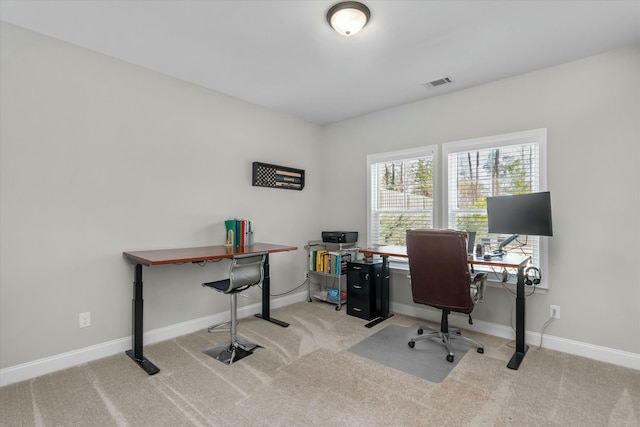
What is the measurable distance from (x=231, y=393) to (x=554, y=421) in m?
2.04

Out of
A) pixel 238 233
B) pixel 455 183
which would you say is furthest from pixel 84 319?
pixel 455 183

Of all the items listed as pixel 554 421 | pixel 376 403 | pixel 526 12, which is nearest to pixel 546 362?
pixel 554 421

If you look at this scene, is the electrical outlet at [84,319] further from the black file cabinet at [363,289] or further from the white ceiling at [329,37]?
the black file cabinet at [363,289]

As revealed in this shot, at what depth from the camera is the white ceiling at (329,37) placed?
213cm

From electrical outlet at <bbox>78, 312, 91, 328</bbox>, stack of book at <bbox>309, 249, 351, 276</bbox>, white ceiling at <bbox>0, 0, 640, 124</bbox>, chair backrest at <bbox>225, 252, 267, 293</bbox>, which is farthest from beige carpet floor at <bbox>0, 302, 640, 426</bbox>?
white ceiling at <bbox>0, 0, 640, 124</bbox>

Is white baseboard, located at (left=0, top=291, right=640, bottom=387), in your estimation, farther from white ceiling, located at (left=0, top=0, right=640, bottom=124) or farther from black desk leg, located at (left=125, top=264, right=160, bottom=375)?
white ceiling, located at (left=0, top=0, right=640, bottom=124)

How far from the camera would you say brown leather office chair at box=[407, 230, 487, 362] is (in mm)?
2592

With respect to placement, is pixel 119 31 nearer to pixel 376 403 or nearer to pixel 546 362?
pixel 376 403

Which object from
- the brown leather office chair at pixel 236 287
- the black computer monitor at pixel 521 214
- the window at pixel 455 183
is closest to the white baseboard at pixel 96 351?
the brown leather office chair at pixel 236 287

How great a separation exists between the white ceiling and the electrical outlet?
89.3 inches

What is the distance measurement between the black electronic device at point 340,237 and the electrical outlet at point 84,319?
275cm

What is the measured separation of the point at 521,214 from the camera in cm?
278

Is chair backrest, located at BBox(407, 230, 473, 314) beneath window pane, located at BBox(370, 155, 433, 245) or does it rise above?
beneath

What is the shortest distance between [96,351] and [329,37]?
3.25m
